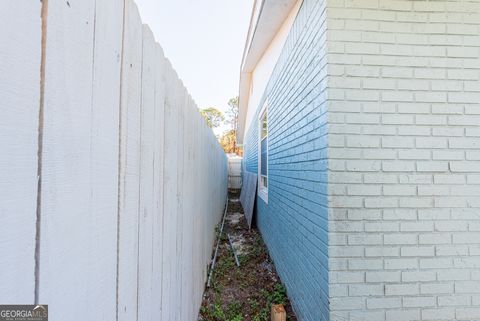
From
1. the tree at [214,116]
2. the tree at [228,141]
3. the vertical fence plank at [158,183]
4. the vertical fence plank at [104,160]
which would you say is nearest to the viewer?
the vertical fence plank at [104,160]

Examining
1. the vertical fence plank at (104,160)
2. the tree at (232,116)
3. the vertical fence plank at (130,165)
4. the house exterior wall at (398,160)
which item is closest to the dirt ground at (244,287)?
the house exterior wall at (398,160)

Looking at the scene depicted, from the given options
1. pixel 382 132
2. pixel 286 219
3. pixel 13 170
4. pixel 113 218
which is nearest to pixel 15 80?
pixel 13 170

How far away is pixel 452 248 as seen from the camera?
211 cm

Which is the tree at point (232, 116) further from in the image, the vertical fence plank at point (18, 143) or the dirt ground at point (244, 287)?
the vertical fence plank at point (18, 143)

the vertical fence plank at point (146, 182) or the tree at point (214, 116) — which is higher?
the tree at point (214, 116)

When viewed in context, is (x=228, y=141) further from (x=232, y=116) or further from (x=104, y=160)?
(x=104, y=160)

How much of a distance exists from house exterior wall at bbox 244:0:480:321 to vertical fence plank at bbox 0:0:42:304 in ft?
6.27

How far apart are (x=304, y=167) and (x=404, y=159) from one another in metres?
0.93

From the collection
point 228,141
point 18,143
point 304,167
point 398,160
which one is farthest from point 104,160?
point 228,141

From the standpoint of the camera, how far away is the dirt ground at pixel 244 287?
10.1 feet

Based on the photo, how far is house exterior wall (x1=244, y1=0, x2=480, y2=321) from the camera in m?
2.06

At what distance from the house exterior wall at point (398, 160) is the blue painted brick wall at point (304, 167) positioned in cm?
4

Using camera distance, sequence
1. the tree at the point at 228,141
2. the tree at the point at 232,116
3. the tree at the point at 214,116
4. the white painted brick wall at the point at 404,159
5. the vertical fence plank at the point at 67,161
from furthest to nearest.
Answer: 1. the tree at the point at 214,116
2. the tree at the point at 232,116
3. the tree at the point at 228,141
4. the white painted brick wall at the point at 404,159
5. the vertical fence plank at the point at 67,161

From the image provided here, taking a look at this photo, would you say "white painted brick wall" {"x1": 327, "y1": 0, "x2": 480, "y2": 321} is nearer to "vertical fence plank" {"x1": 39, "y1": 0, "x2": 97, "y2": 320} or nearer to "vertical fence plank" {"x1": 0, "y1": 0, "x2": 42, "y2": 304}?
"vertical fence plank" {"x1": 39, "y1": 0, "x2": 97, "y2": 320}
